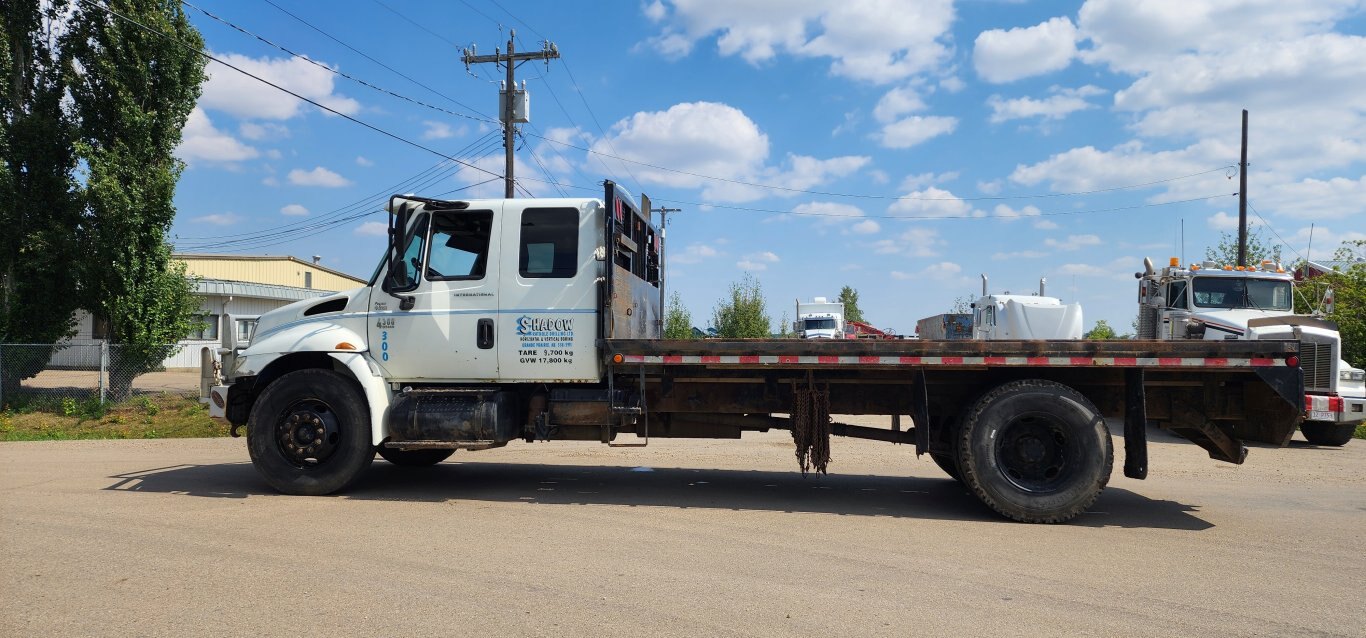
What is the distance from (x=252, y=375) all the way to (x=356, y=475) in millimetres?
1380

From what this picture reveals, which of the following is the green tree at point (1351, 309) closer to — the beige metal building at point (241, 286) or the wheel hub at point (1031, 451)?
the wheel hub at point (1031, 451)

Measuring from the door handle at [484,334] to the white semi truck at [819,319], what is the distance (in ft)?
70.1

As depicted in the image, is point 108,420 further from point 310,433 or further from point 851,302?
point 851,302

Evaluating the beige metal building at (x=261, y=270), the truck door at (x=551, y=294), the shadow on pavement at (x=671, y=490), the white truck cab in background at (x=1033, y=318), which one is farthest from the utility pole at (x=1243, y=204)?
the beige metal building at (x=261, y=270)

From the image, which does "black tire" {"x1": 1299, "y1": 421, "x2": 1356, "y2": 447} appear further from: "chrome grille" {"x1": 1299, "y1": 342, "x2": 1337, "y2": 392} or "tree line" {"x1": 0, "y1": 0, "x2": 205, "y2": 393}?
"tree line" {"x1": 0, "y1": 0, "x2": 205, "y2": 393}

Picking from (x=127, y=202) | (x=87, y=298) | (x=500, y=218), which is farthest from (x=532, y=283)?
(x=87, y=298)

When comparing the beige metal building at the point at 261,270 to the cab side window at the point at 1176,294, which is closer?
the cab side window at the point at 1176,294

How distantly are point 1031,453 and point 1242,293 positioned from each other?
9.50m

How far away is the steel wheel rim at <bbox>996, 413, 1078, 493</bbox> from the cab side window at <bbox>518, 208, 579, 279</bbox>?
400 centimetres

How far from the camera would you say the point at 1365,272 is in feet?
62.3

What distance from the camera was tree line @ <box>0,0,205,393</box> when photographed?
15.5 m

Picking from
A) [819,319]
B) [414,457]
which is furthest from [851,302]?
[414,457]

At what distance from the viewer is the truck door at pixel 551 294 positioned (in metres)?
7.17

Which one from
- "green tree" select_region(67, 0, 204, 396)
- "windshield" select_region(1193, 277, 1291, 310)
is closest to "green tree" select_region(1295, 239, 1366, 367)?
"windshield" select_region(1193, 277, 1291, 310)
